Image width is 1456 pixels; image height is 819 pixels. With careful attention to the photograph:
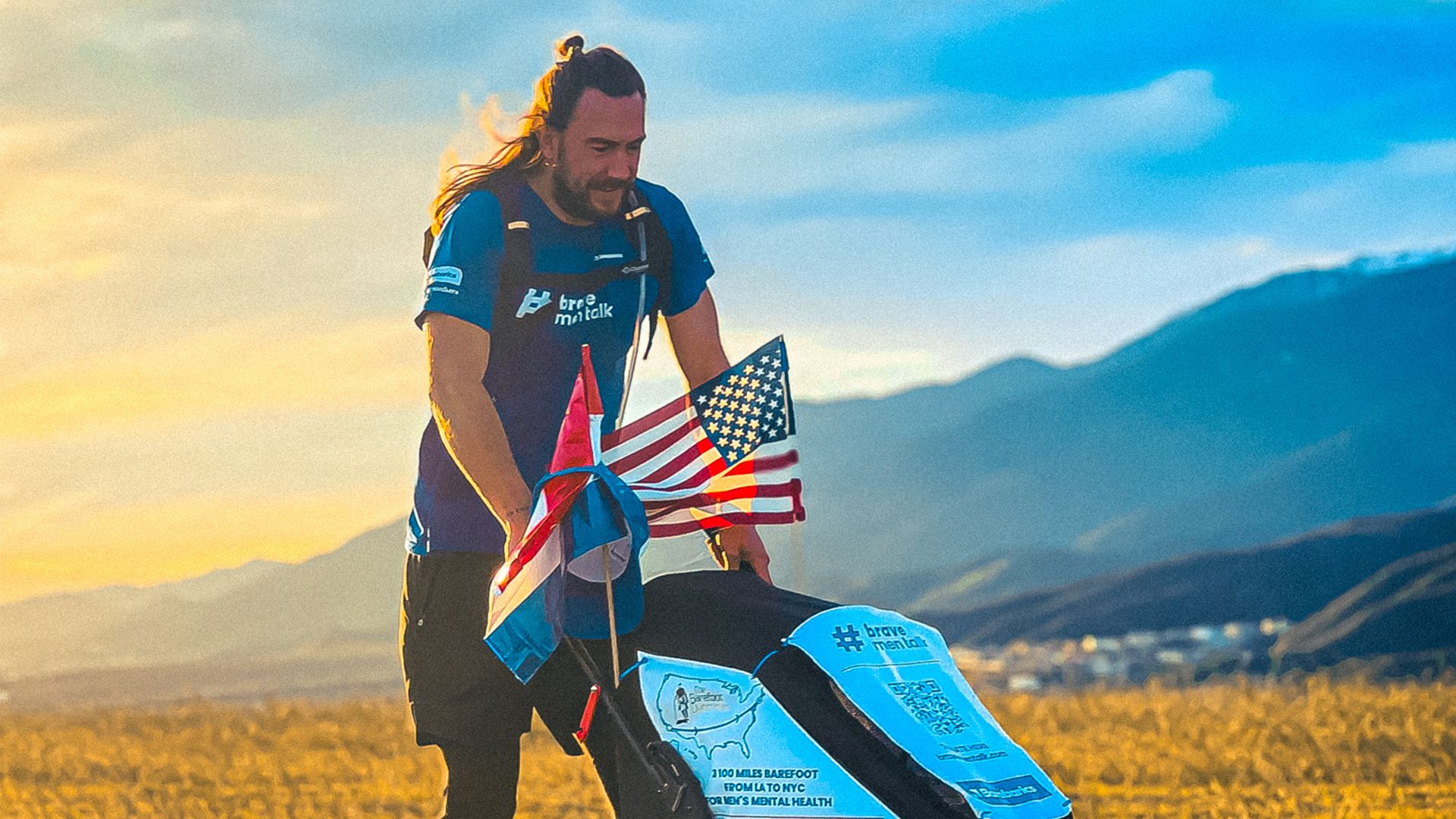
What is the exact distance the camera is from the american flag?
508 centimetres

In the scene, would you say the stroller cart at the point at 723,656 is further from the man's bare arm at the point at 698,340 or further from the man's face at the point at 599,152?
the man's face at the point at 599,152

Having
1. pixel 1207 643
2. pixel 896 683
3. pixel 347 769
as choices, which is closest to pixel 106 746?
pixel 347 769

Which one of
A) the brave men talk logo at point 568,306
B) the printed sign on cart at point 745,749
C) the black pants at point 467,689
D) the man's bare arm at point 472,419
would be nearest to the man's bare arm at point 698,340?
the brave men talk logo at point 568,306

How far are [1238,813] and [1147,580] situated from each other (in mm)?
137708

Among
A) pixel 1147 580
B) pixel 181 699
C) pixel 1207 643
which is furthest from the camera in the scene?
pixel 1147 580

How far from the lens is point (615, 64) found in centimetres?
516

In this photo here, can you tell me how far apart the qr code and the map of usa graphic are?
334 mm

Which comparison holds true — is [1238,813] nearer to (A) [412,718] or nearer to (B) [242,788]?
(A) [412,718]

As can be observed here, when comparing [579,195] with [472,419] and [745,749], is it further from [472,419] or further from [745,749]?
[745,749]

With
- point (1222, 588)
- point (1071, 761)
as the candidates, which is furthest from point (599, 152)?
point (1222, 588)

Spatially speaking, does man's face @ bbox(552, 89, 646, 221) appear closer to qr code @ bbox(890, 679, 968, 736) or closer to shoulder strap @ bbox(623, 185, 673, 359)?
shoulder strap @ bbox(623, 185, 673, 359)

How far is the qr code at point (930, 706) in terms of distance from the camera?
4223 mm

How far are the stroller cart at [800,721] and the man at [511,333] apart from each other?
72 cm

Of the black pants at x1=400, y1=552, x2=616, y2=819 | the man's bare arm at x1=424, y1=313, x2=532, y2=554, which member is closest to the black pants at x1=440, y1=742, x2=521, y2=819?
the black pants at x1=400, y1=552, x2=616, y2=819
